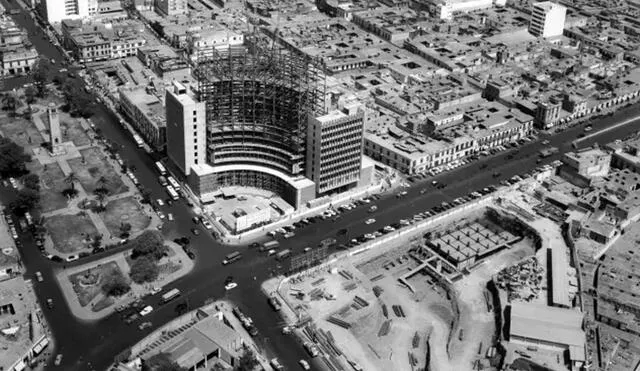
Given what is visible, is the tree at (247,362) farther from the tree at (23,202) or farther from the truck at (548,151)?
the truck at (548,151)

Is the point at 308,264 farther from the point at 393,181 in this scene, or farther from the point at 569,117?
the point at 569,117

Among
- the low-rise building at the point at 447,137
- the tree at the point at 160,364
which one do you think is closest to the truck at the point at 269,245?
the tree at the point at 160,364

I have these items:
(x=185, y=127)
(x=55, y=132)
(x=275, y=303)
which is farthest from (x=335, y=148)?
(x=55, y=132)

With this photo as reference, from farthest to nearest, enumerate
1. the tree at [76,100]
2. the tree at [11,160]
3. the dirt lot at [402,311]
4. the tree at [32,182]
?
1. the tree at [76,100]
2. the tree at [11,160]
3. the tree at [32,182]
4. the dirt lot at [402,311]

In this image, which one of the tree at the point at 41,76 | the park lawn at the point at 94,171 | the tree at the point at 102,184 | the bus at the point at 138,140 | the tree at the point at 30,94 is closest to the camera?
the tree at the point at 102,184

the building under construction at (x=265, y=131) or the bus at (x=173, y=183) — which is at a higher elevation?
the building under construction at (x=265, y=131)

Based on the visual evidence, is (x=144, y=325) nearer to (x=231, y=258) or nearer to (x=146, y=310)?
(x=146, y=310)
